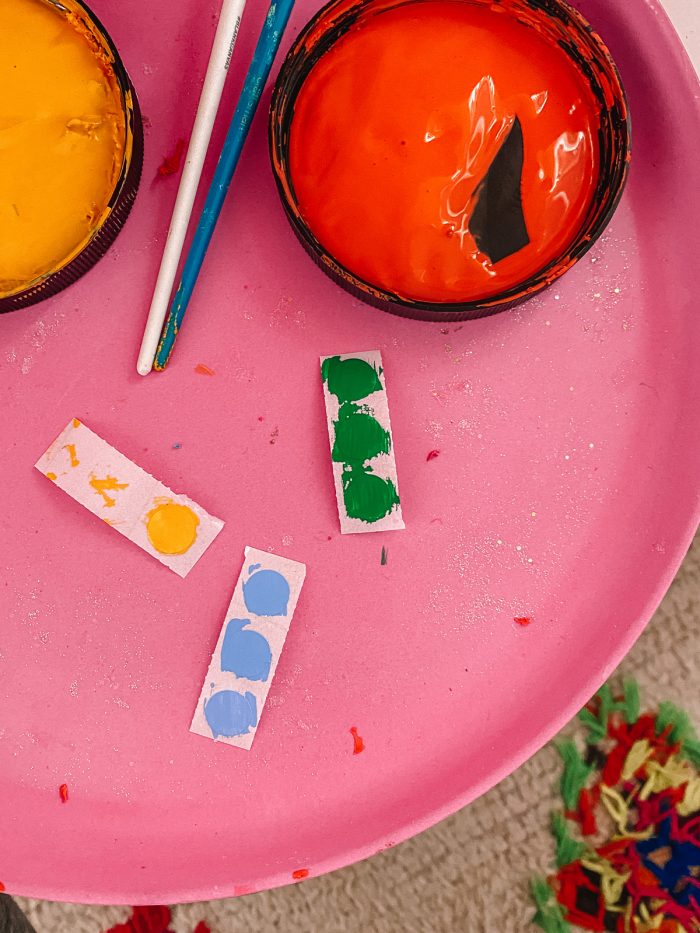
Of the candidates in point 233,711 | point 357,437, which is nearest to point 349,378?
point 357,437

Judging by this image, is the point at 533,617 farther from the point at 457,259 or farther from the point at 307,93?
the point at 307,93

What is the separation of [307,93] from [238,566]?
41 cm

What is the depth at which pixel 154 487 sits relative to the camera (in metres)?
0.69

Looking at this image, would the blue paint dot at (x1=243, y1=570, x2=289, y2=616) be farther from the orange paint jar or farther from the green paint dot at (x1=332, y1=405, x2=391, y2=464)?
the orange paint jar

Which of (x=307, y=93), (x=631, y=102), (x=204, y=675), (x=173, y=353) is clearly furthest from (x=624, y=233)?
(x=204, y=675)

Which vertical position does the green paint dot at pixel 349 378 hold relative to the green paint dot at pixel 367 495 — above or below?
above

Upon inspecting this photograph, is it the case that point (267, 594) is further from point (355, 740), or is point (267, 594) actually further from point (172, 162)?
point (172, 162)

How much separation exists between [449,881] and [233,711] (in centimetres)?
58

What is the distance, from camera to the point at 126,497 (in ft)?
2.26

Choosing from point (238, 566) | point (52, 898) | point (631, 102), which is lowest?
point (52, 898)

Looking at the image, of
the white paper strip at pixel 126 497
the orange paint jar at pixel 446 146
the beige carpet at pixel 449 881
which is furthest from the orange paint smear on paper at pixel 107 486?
the beige carpet at pixel 449 881

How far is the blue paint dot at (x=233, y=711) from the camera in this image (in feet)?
2.25

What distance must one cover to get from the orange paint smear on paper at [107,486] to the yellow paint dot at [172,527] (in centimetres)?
3

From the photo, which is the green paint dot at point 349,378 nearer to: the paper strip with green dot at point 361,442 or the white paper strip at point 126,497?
the paper strip with green dot at point 361,442
